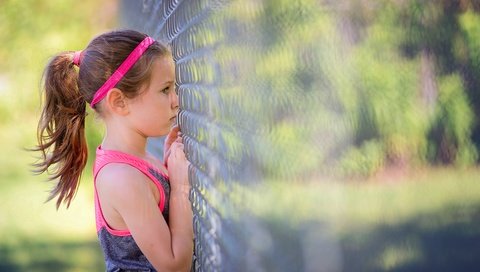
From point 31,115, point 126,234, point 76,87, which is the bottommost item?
point 31,115

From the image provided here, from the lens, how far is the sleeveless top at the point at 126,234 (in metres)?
1.49

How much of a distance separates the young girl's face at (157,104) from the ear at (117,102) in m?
0.01

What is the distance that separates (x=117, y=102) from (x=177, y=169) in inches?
5.9

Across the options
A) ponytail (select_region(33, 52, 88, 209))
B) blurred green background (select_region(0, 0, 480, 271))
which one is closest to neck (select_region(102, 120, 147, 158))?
ponytail (select_region(33, 52, 88, 209))

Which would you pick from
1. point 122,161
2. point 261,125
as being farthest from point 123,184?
point 261,125

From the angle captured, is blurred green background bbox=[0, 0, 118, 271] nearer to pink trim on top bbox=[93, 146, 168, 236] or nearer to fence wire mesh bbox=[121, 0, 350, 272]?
pink trim on top bbox=[93, 146, 168, 236]

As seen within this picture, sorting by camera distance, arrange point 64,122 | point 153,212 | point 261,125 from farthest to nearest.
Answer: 1. point 64,122
2. point 153,212
3. point 261,125

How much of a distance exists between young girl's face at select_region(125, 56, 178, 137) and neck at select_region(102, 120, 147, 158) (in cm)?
2

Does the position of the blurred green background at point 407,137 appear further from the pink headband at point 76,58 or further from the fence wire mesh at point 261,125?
the pink headband at point 76,58

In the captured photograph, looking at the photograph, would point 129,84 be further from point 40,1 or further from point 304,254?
point 40,1

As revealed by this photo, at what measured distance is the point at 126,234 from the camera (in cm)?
150

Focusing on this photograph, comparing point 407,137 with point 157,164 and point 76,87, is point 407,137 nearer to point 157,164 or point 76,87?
point 157,164

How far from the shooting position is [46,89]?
64.8 inches

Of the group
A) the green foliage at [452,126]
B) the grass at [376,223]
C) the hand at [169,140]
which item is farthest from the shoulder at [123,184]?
the green foliage at [452,126]
